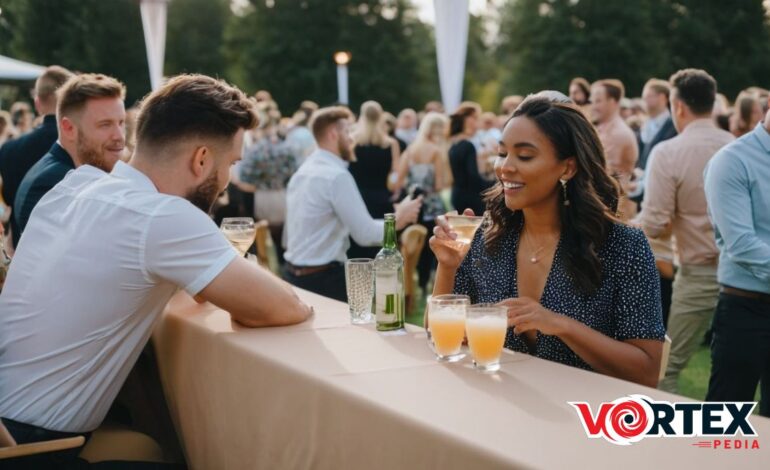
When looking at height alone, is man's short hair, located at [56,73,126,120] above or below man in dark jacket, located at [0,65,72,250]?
above

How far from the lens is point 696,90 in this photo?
4.68 m

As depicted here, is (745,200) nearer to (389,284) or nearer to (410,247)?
(389,284)

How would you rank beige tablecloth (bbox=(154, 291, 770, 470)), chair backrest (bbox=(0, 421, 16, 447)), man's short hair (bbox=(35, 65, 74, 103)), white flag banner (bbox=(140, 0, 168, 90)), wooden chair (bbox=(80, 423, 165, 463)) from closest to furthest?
beige tablecloth (bbox=(154, 291, 770, 470)) < chair backrest (bbox=(0, 421, 16, 447)) < wooden chair (bbox=(80, 423, 165, 463)) < man's short hair (bbox=(35, 65, 74, 103)) < white flag banner (bbox=(140, 0, 168, 90))

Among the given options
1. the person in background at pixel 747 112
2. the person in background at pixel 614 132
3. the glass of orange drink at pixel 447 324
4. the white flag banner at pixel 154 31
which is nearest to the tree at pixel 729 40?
the white flag banner at pixel 154 31

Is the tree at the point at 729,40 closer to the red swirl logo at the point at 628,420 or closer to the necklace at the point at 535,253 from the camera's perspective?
the necklace at the point at 535,253

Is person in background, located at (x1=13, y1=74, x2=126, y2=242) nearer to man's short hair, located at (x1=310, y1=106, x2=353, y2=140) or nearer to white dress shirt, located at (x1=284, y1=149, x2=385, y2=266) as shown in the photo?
white dress shirt, located at (x1=284, y1=149, x2=385, y2=266)

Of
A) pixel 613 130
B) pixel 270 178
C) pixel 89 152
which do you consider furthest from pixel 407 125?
pixel 89 152

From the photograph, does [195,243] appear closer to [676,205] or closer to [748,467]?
[748,467]

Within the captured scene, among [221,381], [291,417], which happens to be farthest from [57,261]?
[291,417]

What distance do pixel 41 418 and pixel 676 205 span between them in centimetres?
365

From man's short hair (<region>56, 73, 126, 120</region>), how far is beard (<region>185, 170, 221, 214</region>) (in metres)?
1.55

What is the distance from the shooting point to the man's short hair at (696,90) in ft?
15.3

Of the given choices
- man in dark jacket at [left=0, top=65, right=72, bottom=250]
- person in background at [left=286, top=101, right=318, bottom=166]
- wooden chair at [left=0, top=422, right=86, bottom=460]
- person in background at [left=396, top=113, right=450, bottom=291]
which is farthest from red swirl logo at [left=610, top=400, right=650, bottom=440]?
person in background at [left=286, top=101, right=318, bottom=166]

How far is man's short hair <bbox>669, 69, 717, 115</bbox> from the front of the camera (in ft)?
15.3
